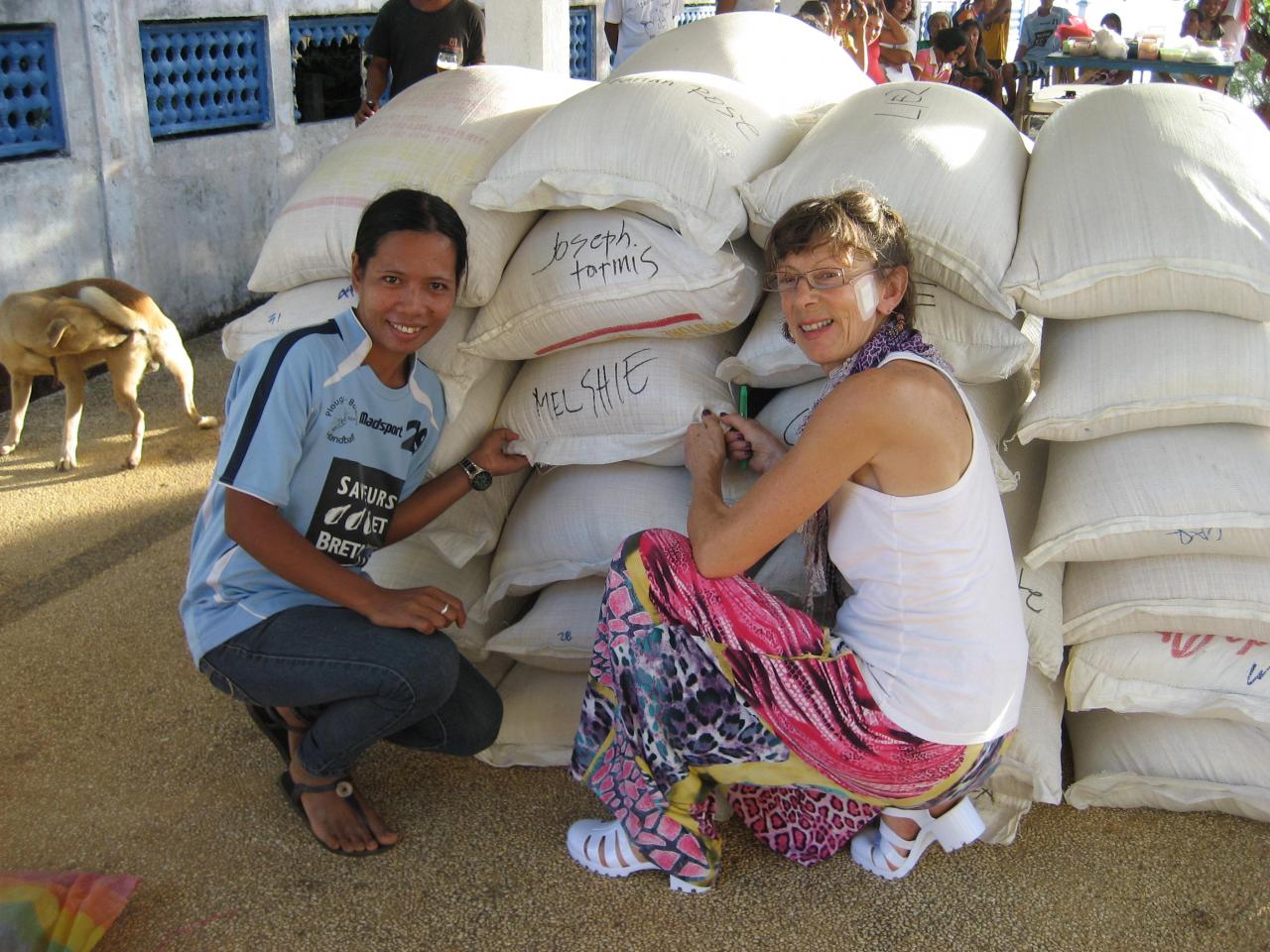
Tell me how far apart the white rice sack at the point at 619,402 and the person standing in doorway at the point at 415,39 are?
9.03 ft

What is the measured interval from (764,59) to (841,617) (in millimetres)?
1643

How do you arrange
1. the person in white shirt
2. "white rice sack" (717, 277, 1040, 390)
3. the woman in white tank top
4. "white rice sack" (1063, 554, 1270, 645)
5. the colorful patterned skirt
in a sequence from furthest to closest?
the person in white shirt
"white rice sack" (717, 277, 1040, 390)
"white rice sack" (1063, 554, 1270, 645)
the colorful patterned skirt
the woman in white tank top

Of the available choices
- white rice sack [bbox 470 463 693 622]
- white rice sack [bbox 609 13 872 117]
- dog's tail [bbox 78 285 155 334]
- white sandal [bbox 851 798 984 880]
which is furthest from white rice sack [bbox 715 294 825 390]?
dog's tail [bbox 78 285 155 334]

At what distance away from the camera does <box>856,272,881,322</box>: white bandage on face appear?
5.55 feet

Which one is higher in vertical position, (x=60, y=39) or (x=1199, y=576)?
(x=60, y=39)

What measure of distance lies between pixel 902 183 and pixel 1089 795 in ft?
3.87

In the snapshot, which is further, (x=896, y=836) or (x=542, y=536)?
(x=542, y=536)

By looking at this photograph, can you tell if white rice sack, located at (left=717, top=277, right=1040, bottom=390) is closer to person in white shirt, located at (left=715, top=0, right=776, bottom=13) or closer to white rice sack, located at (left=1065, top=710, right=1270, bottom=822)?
white rice sack, located at (left=1065, top=710, right=1270, bottom=822)

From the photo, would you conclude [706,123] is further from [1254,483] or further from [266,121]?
[266,121]

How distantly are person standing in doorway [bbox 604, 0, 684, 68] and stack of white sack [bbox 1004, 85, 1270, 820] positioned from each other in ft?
14.4

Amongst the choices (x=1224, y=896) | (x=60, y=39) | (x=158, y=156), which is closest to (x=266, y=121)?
(x=158, y=156)

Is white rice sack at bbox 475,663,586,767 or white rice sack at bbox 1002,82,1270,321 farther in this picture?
white rice sack at bbox 475,663,586,767

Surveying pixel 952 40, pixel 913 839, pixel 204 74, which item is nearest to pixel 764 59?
pixel 913 839

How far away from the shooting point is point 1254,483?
192cm
